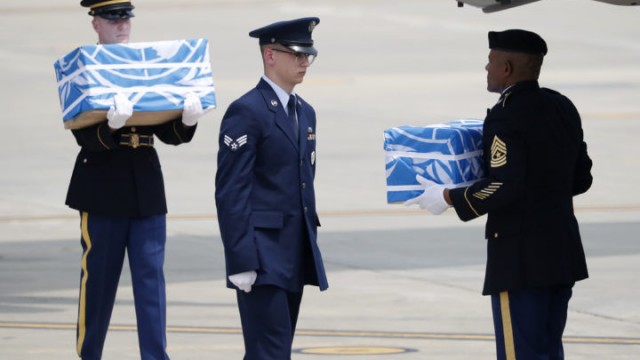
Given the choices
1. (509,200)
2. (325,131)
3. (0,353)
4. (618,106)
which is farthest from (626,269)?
(618,106)

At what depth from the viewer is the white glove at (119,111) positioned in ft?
25.9

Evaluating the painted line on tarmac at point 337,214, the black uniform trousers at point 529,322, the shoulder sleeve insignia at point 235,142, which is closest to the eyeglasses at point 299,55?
the shoulder sleeve insignia at point 235,142

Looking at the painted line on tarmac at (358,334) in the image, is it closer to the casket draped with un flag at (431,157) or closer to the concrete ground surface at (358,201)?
the concrete ground surface at (358,201)

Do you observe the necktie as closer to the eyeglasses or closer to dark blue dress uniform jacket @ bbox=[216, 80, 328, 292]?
dark blue dress uniform jacket @ bbox=[216, 80, 328, 292]

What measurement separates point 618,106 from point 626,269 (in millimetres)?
12852

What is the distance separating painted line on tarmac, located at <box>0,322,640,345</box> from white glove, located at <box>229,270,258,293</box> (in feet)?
10.4

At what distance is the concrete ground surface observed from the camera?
10531 mm

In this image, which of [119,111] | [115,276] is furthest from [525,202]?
[115,276]

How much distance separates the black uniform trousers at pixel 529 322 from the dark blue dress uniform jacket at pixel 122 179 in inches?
77.2

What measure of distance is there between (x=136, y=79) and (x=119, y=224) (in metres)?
0.87

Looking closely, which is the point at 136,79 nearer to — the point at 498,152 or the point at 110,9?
the point at 110,9

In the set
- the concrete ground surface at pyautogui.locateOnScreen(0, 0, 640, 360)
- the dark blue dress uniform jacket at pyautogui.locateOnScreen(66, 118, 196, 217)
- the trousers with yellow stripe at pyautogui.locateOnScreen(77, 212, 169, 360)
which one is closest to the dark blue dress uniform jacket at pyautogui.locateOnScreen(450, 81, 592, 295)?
the dark blue dress uniform jacket at pyautogui.locateOnScreen(66, 118, 196, 217)

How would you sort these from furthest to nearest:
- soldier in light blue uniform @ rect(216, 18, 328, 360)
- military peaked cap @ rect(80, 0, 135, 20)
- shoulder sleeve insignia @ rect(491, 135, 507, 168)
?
military peaked cap @ rect(80, 0, 135, 20) → soldier in light blue uniform @ rect(216, 18, 328, 360) → shoulder sleeve insignia @ rect(491, 135, 507, 168)

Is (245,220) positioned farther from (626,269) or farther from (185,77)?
(626,269)
